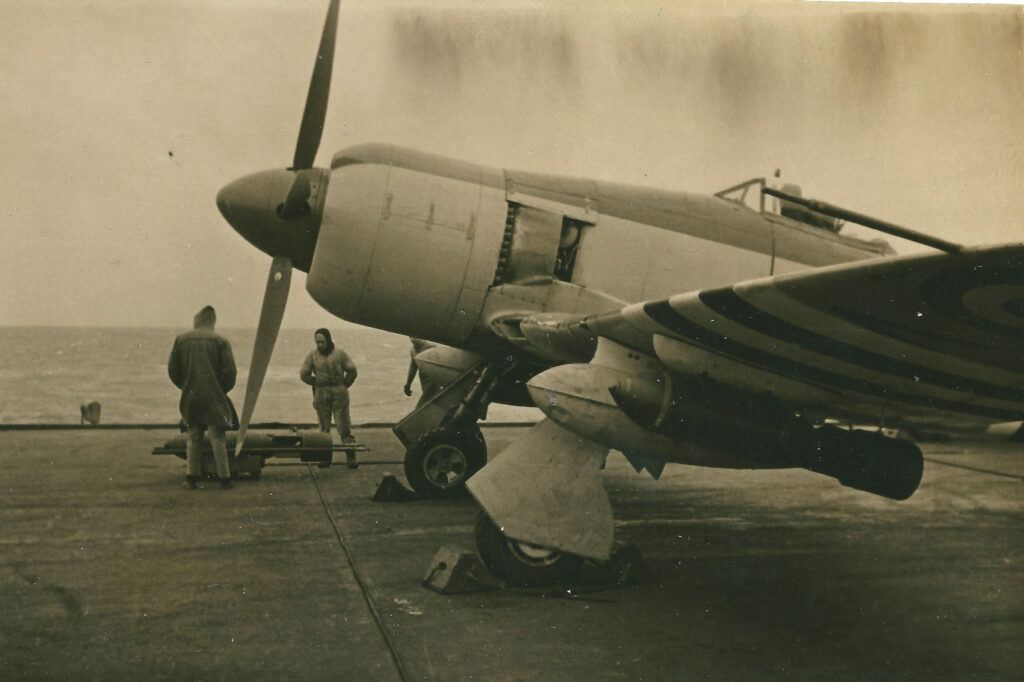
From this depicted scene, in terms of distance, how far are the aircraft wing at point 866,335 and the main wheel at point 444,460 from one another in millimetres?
2486

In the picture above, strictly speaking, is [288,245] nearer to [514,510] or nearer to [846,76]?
[514,510]

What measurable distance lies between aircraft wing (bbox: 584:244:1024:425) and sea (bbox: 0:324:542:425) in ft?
19.5

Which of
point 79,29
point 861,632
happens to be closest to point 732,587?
point 861,632

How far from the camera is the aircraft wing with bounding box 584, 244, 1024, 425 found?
256cm

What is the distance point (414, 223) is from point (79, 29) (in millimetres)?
2252

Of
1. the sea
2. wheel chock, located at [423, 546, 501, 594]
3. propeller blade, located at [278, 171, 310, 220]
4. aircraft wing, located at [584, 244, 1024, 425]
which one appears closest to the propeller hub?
propeller blade, located at [278, 171, 310, 220]

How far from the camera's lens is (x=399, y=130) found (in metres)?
6.21

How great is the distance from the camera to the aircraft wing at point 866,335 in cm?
256

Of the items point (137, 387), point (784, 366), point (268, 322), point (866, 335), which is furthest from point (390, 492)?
point (137, 387)

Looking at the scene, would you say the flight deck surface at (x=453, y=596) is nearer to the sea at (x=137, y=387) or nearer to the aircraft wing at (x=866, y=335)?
the aircraft wing at (x=866, y=335)

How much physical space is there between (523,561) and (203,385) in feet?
11.7

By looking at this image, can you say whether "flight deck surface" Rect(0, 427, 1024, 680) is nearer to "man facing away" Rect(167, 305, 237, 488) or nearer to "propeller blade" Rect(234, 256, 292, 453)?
"man facing away" Rect(167, 305, 237, 488)

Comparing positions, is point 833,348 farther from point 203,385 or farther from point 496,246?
point 203,385

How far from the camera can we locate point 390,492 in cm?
618
